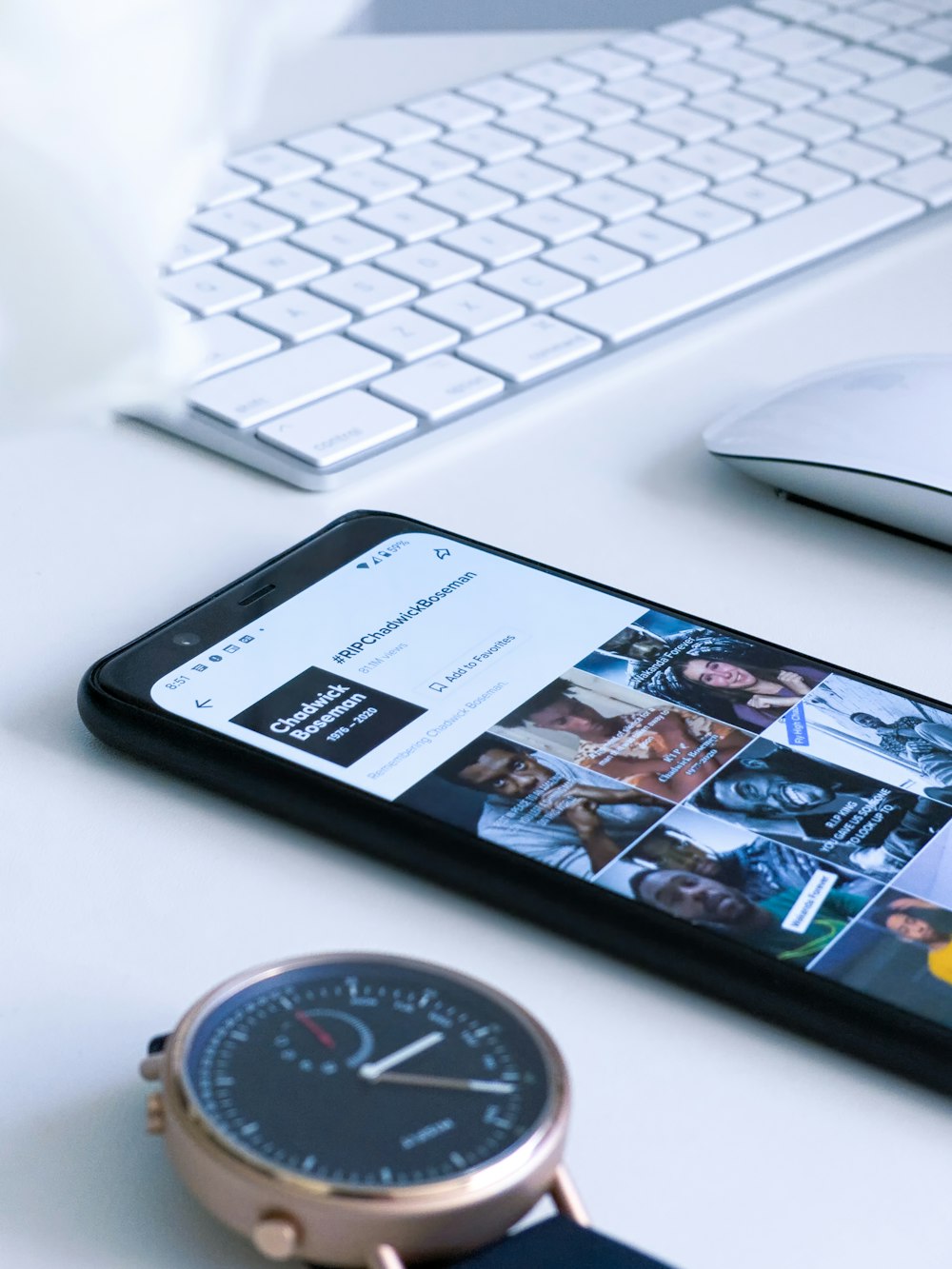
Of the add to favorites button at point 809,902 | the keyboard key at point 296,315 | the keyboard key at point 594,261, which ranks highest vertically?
the keyboard key at point 594,261

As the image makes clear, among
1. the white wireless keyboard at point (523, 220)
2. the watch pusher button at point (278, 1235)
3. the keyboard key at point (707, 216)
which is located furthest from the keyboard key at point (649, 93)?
the watch pusher button at point (278, 1235)

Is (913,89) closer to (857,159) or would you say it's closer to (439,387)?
(857,159)

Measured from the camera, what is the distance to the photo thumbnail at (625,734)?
34cm

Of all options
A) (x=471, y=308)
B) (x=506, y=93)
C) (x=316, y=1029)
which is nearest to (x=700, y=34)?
(x=506, y=93)

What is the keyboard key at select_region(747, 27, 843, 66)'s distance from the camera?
2.59ft

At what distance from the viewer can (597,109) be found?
71cm

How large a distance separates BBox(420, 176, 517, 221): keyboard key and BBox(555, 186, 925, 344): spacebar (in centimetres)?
7

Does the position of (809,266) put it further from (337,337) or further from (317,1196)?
(317,1196)

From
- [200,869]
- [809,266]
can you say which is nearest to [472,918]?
[200,869]

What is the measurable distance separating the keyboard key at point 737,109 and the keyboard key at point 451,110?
0.33 feet

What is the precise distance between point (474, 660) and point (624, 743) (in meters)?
0.04

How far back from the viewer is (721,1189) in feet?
0.87

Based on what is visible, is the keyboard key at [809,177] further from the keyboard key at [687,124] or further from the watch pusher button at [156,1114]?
the watch pusher button at [156,1114]

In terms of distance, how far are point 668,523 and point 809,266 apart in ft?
0.64
